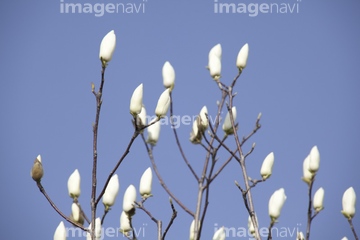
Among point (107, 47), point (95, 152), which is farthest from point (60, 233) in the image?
point (107, 47)

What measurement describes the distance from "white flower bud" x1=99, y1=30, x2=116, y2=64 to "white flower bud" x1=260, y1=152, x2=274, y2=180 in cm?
65

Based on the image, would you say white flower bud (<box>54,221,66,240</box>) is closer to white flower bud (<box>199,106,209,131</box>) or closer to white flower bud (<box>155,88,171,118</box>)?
white flower bud (<box>155,88,171,118</box>)

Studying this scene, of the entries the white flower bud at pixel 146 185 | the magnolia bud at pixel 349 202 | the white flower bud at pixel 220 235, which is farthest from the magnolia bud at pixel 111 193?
the magnolia bud at pixel 349 202

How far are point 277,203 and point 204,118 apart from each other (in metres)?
0.42

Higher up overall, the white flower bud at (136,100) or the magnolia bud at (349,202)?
the white flower bud at (136,100)

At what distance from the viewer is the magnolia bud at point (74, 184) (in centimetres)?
155

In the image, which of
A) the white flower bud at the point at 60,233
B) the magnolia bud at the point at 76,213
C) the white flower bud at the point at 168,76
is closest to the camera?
the white flower bud at the point at 60,233

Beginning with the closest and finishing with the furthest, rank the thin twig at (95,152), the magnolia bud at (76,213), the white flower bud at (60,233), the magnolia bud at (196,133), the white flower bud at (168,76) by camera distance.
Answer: the thin twig at (95,152) → the white flower bud at (60,233) → the magnolia bud at (76,213) → the magnolia bud at (196,133) → the white flower bud at (168,76)

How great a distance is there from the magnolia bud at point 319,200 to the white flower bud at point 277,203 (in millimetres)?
298

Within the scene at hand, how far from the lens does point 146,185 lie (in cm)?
176

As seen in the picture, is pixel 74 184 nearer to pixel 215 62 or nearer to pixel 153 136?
pixel 153 136

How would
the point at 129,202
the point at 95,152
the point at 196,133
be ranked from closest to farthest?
the point at 95,152 < the point at 129,202 < the point at 196,133

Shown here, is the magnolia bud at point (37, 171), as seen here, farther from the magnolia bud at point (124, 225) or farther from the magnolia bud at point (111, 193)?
the magnolia bud at point (124, 225)

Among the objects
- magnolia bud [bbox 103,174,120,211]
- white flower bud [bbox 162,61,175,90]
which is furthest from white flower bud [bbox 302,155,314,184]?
magnolia bud [bbox 103,174,120,211]
